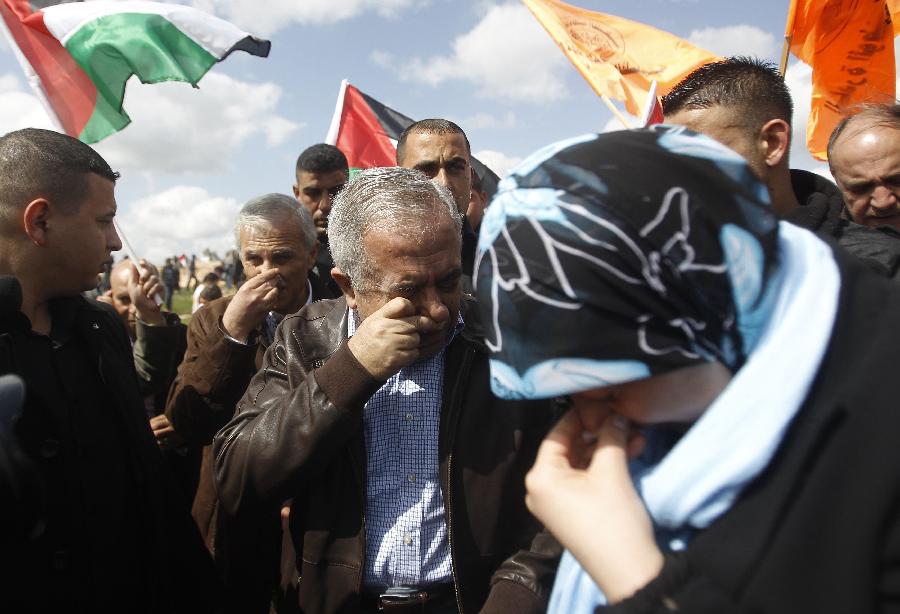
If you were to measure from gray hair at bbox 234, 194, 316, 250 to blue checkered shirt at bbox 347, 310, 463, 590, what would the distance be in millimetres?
1747

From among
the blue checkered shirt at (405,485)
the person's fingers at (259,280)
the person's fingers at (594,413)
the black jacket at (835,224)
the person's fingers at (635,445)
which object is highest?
the black jacket at (835,224)

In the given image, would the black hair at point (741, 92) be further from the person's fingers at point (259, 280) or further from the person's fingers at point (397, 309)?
the person's fingers at point (259, 280)

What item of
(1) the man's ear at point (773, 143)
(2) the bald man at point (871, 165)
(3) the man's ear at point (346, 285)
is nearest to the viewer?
(3) the man's ear at point (346, 285)

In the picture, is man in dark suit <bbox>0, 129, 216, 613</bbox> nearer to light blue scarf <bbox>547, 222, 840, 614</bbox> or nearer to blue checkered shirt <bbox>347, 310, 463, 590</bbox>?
blue checkered shirt <bbox>347, 310, 463, 590</bbox>

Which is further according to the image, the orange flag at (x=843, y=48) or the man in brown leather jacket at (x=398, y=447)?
the orange flag at (x=843, y=48)

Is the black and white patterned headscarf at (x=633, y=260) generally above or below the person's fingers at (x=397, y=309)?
above

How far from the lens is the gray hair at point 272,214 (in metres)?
3.45

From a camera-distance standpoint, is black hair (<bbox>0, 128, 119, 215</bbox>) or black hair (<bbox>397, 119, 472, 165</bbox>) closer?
black hair (<bbox>0, 128, 119, 215</bbox>)

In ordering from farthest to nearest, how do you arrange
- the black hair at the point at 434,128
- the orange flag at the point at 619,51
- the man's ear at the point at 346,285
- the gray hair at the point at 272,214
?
the orange flag at the point at 619,51
the black hair at the point at 434,128
the gray hair at the point at 272,214
the man's ear at the point at 346,285

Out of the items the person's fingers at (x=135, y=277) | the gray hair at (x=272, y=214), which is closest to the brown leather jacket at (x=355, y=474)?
the gray hair at (x=272, y=214)

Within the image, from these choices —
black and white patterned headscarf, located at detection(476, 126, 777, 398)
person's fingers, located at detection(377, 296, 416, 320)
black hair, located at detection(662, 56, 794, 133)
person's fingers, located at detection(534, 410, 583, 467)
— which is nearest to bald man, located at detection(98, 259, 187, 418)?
person's fingers, located at detection(377, 296, 416, 320)

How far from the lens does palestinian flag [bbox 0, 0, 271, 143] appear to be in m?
4.25

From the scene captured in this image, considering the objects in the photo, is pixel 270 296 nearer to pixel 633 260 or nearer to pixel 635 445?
pixel 635 445

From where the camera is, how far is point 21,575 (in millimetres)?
1877
